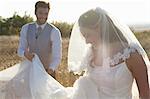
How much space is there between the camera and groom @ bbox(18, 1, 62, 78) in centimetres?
586

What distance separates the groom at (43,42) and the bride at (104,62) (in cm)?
114

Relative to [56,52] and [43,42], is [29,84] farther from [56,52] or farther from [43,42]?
[43,42]

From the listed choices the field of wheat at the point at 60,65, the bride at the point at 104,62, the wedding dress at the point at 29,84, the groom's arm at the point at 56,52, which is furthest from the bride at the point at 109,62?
the field of wheat at the point at 60,65

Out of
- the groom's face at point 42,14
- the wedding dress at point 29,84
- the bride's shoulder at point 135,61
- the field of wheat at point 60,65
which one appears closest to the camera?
the bride's shoulder at point 135,61

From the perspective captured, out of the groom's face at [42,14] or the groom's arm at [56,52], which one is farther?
the groom's arm at [56,52]

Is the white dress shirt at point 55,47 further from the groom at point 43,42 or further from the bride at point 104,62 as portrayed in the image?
the bride at point 104,62

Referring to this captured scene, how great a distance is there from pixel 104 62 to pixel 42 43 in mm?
1862

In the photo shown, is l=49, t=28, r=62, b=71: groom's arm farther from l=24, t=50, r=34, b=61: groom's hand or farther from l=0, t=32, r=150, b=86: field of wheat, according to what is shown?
l=0, t=32, r=150, b=86: field of wheat

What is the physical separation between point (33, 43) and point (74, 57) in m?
1.38

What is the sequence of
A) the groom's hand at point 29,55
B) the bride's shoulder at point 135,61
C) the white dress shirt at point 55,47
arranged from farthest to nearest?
the white dress shirt at point 55,47, the groom's hand at point 29,55, the bride's shoulder at point 135,61

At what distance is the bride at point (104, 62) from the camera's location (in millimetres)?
4050

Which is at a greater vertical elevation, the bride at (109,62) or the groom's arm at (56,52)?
the bride at (109,62)

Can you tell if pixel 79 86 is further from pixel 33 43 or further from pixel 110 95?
pixel 33 43

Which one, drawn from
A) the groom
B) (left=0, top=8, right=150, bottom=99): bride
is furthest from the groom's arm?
(left=0, top=8, right=150, bottom=99): bride
